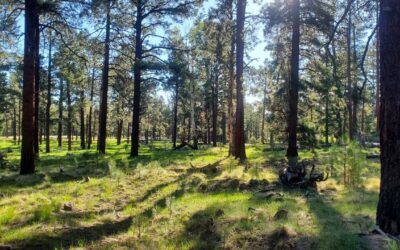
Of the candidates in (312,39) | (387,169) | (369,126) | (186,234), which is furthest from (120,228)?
(369,126)

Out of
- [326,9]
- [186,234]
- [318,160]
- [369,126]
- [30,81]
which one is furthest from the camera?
A: [369,126]

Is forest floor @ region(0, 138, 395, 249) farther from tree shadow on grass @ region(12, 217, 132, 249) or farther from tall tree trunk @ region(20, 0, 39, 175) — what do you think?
tall tree trunk @ region(20, 0, 39, 175)

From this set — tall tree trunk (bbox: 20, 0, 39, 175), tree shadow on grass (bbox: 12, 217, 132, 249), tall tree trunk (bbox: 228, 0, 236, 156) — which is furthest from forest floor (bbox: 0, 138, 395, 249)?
tall tree trunk (bbox: 228, 0, 236, 156)

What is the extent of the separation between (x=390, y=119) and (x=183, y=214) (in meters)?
3.72

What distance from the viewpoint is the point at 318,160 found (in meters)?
14.0

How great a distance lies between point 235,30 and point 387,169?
12.5 meters

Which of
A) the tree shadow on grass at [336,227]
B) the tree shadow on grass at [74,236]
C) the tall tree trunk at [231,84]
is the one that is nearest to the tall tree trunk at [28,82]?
the tree shadow on grass at [74,236]

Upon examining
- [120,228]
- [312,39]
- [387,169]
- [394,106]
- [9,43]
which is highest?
[312,39]

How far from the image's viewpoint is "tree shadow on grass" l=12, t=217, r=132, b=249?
5316 mm

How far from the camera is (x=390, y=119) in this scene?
4734 mm

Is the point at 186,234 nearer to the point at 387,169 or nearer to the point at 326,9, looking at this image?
the point at 387,169

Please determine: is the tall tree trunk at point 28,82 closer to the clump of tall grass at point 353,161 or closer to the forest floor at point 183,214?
the forest floor at point 183,214

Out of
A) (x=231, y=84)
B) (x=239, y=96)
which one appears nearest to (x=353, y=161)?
(x=239, y=96)

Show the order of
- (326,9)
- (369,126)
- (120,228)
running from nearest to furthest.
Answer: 1. (120,228)
2. (326,9)
3. (369,126)
